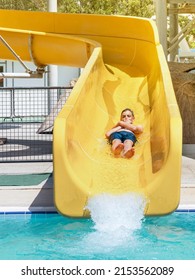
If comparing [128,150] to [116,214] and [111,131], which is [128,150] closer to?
[111,131]

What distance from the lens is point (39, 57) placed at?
1159 centimetres

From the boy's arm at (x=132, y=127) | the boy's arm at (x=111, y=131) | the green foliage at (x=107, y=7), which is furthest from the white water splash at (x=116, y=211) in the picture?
the green foliage at (x=107, y=7)

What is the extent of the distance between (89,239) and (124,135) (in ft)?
7.37

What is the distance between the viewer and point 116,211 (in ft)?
19.6

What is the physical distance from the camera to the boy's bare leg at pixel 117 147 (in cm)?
737

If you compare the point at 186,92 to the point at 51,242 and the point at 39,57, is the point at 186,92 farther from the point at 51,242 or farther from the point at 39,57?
the point at 51,242

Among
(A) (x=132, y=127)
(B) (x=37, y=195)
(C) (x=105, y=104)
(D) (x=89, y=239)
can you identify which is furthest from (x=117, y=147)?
(D) (x=89, y=239)

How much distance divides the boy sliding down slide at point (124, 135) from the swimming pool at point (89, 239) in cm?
114

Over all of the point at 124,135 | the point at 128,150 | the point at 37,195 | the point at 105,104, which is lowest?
the point at 37,195

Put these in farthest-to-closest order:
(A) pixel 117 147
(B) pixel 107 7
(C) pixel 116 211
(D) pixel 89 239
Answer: (B) pixel 107 7 → (A) pixel 117 147 → (C) pixel 116 211 → (D) pixel 89 239

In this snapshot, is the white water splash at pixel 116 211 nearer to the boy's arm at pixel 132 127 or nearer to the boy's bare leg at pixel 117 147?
the boy's bare leg at pixel 117 147

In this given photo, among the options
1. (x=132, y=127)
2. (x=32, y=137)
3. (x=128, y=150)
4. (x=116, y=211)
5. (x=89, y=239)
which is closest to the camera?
(x=89, y=239)
